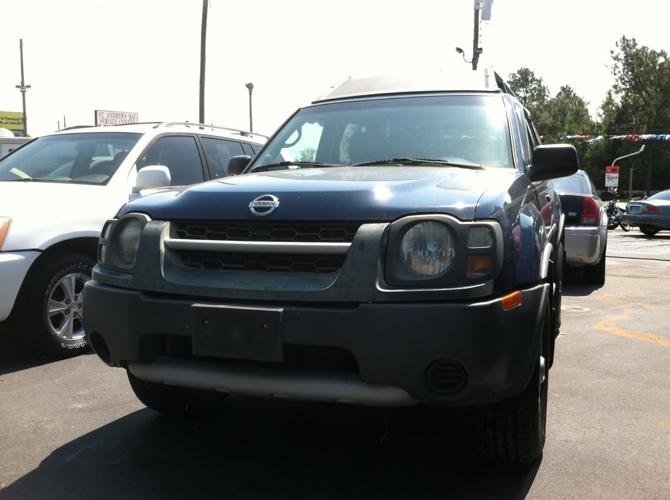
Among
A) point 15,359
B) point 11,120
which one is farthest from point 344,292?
point 11,120

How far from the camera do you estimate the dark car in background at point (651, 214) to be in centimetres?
1909

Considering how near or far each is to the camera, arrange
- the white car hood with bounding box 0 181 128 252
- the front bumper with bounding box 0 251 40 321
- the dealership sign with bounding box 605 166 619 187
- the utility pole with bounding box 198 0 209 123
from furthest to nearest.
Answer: the dealership sign with bounding box 605 166 619 187 < the utility pole with bounding box 198 0 209 123 < the white car hood with bounding box 0 181 128 252 < the front bumper with bounding box 0 251 40 321

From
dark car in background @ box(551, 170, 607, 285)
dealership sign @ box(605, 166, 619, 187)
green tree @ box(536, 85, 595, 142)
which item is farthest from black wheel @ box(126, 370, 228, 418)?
green tree @ box(536, 85, 595, 142)

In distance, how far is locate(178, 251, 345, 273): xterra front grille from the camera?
8.67 feet

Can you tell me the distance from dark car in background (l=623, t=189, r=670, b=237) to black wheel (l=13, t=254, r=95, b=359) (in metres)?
17.7

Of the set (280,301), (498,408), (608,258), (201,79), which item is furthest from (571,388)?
(201,79)

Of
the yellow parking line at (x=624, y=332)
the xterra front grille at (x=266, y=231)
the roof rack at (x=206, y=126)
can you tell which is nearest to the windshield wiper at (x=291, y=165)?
the xterra front grille at (x=266, y=231)

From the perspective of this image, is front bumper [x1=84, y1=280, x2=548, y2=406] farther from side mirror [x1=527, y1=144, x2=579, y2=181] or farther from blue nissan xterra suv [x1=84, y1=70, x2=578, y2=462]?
side mirror [x1=527, y1=144, x2=579, y2=181]

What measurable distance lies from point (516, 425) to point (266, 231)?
1318mm

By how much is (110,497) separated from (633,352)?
4.01m

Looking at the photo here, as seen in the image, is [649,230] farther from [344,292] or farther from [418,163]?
[344,292]

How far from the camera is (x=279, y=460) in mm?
3174

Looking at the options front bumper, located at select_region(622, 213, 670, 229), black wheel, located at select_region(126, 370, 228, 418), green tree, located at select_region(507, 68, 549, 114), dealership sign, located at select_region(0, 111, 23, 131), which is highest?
green tree, located at select_region(507, 68, 549, 114)

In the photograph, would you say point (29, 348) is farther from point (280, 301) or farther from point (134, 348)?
point (280, 301)
